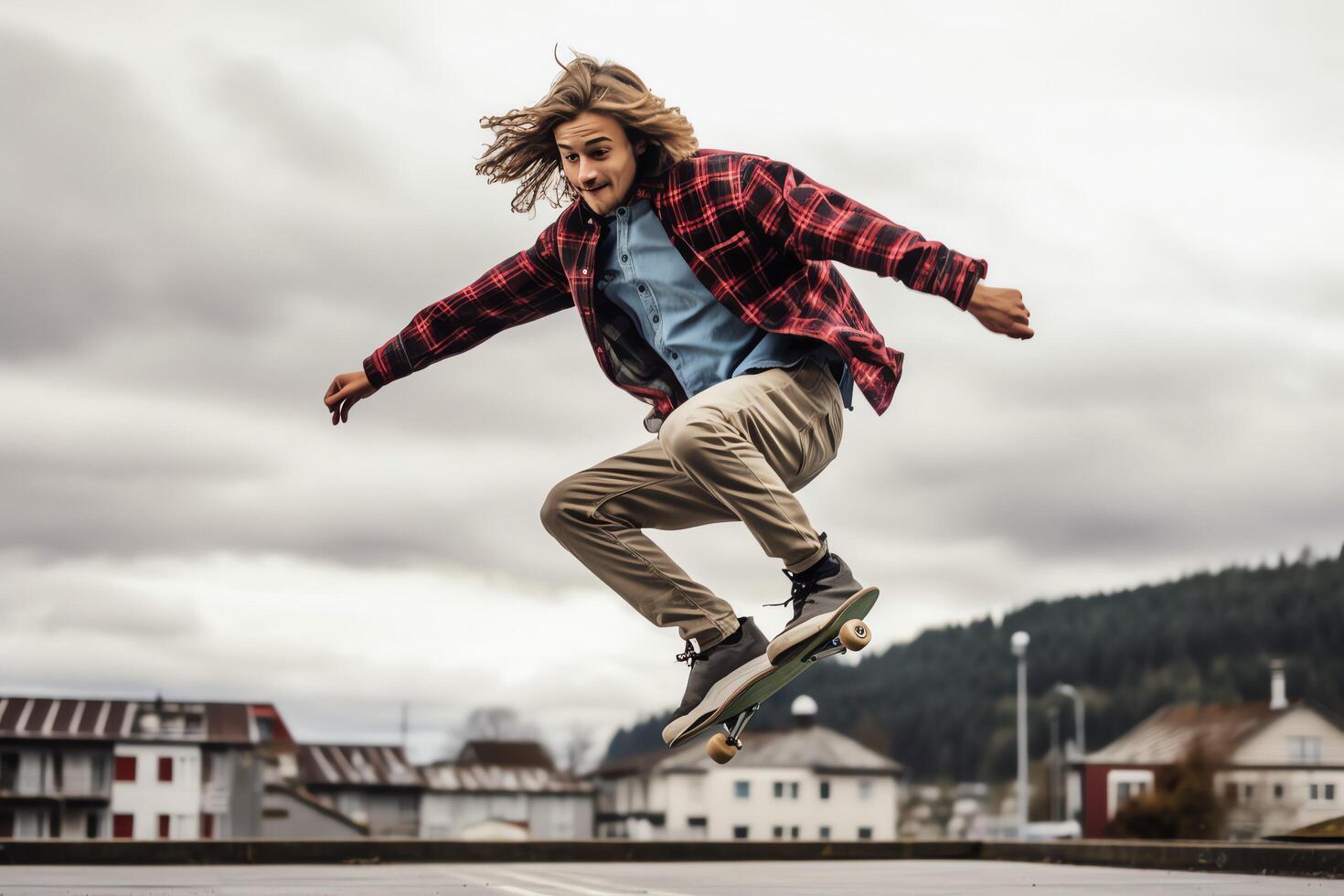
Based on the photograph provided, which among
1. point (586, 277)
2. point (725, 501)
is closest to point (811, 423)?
point (725, 501)

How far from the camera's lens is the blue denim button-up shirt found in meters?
5.36

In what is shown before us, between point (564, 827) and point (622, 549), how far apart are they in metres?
71.4

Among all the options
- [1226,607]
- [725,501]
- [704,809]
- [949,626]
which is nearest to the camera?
[725,501]

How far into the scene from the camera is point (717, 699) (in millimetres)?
5355

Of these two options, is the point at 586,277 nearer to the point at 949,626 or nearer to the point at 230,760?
the point at 230,760

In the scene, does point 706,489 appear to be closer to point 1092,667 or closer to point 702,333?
point 702,333

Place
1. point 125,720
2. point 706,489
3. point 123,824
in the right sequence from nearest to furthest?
point 706,489 < point 123,824 < point 125,720

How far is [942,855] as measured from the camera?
11.0m

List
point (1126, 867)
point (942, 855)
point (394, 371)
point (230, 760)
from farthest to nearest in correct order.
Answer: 1. point (230, 760)
2. point (942, 855)
3. point (1126, 867)
4. point (394, 371)

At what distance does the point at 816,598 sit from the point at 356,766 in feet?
231

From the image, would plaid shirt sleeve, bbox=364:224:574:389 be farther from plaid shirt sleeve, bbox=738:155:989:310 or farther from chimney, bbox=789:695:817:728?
chimney, bbox=789:695:817:728

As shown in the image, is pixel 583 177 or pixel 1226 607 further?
pixel 1226 607

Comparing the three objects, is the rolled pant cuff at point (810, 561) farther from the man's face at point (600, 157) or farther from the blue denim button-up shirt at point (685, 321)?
the man's face at point (600, 157)

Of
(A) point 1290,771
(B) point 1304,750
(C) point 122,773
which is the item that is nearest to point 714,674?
(C) point 122,773
